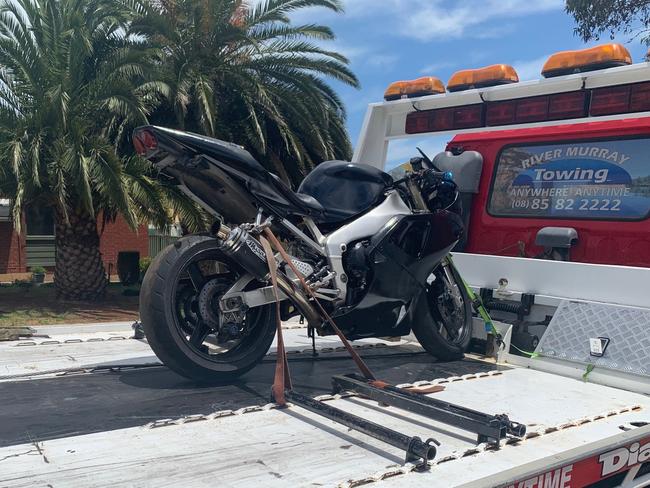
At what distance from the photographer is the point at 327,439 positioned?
8.98 ft

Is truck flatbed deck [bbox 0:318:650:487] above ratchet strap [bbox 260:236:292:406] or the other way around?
the other way around

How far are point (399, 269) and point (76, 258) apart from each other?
1114 cm

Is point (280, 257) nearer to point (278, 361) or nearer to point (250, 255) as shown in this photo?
point (250, 255)

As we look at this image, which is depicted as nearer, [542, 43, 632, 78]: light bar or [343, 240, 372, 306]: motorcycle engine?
[343, 240, 372, 306]: motorcycle engine

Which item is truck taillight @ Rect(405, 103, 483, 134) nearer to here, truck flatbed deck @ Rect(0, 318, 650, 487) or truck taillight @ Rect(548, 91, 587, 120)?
truck taillight @ Rect(548, 91, 587, 120)

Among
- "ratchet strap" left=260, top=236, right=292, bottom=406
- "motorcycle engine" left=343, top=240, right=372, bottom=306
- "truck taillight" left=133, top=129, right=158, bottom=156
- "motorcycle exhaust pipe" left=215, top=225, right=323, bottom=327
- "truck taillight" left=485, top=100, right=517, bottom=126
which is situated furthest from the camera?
"truck taillight" left=485, top=100, right=517, bottom=126

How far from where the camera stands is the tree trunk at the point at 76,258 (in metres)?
13.8

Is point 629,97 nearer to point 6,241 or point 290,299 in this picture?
point 290,299

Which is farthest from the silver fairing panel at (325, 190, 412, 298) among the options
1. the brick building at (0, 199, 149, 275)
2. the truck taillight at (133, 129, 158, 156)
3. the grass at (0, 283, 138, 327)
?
the brick building at (0, 199, 149, 275)

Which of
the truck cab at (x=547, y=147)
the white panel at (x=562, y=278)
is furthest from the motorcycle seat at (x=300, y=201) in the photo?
the truck cab at (x=547, y=147)

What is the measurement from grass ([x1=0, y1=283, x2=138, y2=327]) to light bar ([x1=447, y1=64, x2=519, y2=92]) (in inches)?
307

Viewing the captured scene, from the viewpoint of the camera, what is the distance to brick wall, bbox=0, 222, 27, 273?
2136 centimetres

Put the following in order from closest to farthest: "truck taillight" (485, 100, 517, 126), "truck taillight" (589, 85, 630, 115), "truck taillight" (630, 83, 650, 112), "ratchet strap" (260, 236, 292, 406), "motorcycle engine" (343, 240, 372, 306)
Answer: "ratchet strap" (260, 236, 292, 406), "motorcycle engine" (343, 240, 372, 306), "truck taillight" (630, 83, 650, 112), "truck taillight" (589, 85, 630, 115), "truck taillight" (485, 100, 517, 126)

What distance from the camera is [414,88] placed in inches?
220
